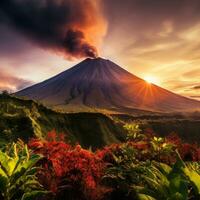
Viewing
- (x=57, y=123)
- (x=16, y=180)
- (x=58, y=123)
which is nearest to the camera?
(x=16, y=180)

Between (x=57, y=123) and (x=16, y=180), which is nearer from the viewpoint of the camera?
(x=16, y=180)

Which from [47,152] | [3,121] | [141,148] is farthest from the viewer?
[3,121]

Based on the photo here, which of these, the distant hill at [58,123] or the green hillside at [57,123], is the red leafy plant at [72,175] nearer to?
the distant hill at [58,123]

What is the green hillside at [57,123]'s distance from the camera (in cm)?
2364

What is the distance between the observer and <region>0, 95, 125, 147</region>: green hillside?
2364cm

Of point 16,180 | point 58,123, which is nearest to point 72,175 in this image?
point 16,180

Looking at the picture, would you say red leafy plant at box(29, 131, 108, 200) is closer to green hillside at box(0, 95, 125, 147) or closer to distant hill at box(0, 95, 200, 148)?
distant hill at box(0, 95, 200, 148)

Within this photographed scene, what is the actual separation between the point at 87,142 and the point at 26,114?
7.86 meters

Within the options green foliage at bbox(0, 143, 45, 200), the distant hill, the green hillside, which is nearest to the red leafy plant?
green foliage at bbox(0, 143, 45, 200)

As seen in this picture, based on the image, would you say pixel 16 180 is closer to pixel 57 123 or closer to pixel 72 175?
pixel 72 175

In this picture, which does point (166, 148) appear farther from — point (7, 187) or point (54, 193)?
point (7, 187)

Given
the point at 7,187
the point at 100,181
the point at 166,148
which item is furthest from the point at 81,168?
the point at 166,148

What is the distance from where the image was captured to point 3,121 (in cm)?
2305

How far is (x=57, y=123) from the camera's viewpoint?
104 ft
